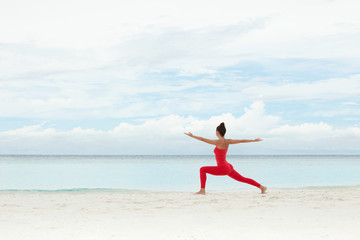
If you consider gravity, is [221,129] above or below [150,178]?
above

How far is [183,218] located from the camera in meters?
8.34

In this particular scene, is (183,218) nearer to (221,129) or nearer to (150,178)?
(221,129)

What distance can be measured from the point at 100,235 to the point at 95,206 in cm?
354

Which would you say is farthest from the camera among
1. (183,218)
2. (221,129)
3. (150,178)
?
(150,178)

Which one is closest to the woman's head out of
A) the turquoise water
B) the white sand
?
the white sand

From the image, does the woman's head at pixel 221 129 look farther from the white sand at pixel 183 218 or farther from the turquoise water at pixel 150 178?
the turquoise water at pixel 150 178

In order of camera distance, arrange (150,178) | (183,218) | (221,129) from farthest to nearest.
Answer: (150,178), (221,129), (183,218)

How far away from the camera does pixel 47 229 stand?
7.33m

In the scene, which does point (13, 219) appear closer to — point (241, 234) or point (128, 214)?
point (128, 214)

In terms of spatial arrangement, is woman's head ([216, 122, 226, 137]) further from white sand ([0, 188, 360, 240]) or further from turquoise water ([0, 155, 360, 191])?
turquoise water ([0, 155, 360, 191])

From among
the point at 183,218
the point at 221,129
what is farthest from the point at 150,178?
the point at 183,218

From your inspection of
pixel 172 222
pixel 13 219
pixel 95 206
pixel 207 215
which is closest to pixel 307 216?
pixel 207 215

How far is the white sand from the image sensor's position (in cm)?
686

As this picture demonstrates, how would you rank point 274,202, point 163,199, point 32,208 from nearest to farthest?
point 32,208, point 274,202, point 163,199
